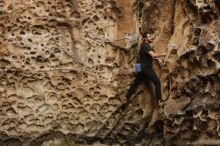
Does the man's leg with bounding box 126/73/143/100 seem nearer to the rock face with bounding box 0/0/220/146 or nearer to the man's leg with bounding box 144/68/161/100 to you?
the rock face with bounding box 0/0/220/146

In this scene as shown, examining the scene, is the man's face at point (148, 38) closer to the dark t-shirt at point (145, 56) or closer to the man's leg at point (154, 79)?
the dark t-shirt at point (145, 56)

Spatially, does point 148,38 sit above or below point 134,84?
above

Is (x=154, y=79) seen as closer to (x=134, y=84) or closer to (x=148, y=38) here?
(x=134, y=84)

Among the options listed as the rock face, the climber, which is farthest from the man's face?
the rock face

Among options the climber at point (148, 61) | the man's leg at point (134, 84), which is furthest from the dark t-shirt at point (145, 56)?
the man's leg at point (134, 84)

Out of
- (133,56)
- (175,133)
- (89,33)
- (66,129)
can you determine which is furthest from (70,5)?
(175,133)

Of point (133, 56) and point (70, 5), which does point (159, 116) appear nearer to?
point (133, 56)

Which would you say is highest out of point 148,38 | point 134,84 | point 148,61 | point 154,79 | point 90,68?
point 148,38

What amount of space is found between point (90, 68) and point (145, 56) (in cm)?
84

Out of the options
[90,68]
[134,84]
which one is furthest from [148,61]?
[90,68]

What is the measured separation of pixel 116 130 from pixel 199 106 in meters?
1.61

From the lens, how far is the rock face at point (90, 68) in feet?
28.9

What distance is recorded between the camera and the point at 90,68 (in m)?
9.11

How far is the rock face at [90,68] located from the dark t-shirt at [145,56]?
0.29 m
